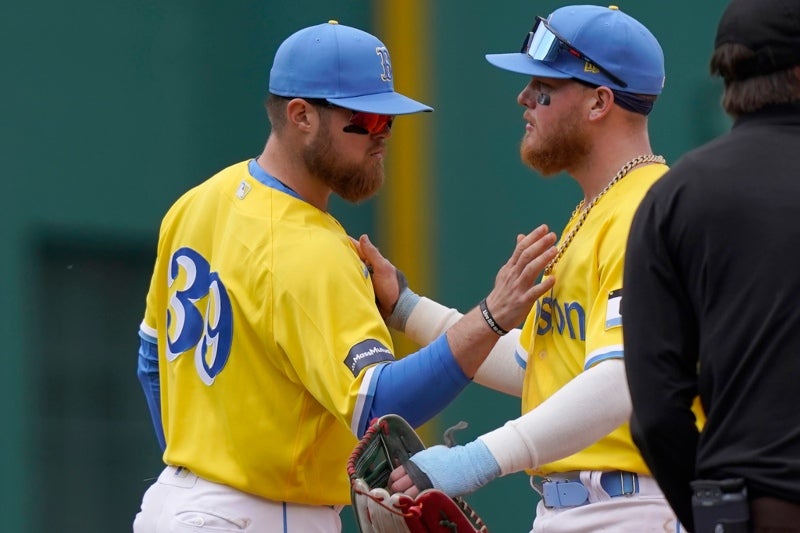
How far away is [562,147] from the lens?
3.81 meters

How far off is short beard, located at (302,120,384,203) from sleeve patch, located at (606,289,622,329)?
33.5 inches

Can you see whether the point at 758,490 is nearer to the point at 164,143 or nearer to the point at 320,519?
the point at 320,519

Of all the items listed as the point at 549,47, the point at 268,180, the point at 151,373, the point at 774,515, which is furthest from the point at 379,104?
the point at 774,515

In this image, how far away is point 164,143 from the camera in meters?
6.66

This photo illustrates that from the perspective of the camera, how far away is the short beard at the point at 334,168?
12.9ft

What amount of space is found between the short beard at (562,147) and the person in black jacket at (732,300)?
42.1 inches

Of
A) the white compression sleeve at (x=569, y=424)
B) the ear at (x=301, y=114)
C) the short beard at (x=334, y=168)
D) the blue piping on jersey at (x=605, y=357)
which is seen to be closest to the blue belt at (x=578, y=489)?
the white compression sleeve at (x=569, y=424)

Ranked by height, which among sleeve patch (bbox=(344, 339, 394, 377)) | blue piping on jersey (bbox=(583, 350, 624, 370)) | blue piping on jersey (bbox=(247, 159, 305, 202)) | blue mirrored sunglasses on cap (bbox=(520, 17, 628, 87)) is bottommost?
sleeve patch (bbox=(344, 339, 394, 377))

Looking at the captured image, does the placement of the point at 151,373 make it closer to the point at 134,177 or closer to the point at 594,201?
the point at 594,201

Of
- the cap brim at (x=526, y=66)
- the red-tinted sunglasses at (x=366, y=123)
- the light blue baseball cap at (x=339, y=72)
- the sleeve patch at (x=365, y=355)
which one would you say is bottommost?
the sleeve patch at (x=365, y=355)

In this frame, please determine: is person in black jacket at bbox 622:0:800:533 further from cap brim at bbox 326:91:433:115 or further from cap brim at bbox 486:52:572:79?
cap brim at bbox 326:91:433:115

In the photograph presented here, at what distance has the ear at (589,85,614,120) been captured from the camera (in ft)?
12.3

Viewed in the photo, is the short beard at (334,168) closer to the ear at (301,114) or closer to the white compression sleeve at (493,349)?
the ear at (301,114)

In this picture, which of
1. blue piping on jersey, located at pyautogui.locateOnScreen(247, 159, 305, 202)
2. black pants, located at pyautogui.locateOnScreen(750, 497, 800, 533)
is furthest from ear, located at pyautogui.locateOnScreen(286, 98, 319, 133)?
black pants, located at pyautogui.locateOnScreen(750, 497, 800, 533)
